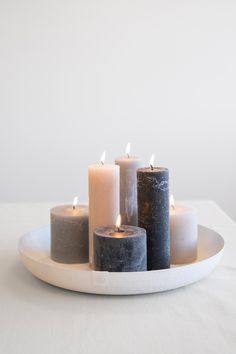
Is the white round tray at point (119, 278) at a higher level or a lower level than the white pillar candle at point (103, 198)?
lower

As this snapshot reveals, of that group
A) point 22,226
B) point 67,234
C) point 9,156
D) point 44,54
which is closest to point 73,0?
point 44,54

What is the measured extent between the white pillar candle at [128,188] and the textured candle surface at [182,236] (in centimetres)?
9

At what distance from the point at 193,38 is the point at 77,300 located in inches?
83.6

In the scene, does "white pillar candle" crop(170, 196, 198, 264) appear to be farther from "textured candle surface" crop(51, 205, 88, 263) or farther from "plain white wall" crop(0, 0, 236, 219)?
"plain white wall" crop(0, 0, 236, 219)

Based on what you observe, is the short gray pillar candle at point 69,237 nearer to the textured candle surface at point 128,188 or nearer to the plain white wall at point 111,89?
the textured candle surface at point 128,188

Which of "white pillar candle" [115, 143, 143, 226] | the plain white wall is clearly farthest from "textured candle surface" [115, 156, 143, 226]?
the plain white wall

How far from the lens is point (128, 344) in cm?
64

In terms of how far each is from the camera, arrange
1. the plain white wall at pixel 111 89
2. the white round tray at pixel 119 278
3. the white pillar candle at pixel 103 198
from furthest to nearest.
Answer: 1. the plain white wall at pixel 111 89
2. the white pillar candle at pixel 103 198
3. the white round tray at pixel 119 278

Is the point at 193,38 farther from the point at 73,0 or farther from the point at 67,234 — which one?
the point at 67,234

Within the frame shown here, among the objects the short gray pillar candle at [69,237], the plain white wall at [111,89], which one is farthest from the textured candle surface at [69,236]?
the plain white wall at [111,89]

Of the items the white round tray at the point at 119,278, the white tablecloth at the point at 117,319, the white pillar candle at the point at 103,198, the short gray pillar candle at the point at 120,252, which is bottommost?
the white tablecloth at the point at 117,319

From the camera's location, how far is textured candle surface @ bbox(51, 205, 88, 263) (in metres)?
0.90

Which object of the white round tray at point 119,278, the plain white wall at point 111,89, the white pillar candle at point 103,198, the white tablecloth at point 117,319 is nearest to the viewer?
the white tablecloth at point 117,319

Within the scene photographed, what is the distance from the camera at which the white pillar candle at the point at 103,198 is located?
2.91 ft
